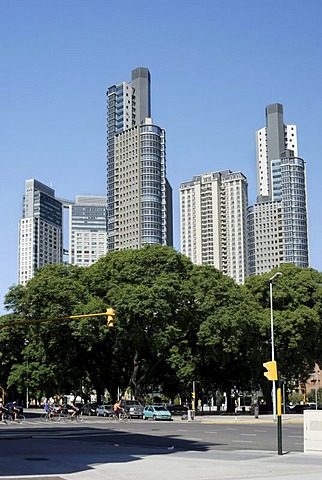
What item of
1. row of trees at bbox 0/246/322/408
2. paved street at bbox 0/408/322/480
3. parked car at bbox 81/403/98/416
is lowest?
parked car at bbox 81/403/98/416

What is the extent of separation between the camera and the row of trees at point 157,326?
211ft

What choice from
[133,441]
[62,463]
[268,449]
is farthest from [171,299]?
[62,463]

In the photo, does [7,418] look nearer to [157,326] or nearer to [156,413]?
[156,413]

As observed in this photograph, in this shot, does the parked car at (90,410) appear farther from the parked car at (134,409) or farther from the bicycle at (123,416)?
the bicycle at (123,416)

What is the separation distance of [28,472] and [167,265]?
163ft

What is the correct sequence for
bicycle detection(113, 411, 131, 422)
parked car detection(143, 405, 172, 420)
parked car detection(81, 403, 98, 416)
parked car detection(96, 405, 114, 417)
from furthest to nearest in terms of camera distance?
parked car detection(81, 403, 98, 416), parked car detection(96, 405, 114, 417), bicycle detection(113, 411, 131, 422), parked car detection(143, 405, 172, 420)

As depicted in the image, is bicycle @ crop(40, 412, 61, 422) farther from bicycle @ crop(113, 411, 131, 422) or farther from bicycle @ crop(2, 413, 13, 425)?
bicycle @ crop(2, 413, 13, 425)

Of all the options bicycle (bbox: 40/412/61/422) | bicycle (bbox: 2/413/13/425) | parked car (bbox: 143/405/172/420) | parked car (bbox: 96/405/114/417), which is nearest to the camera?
bicycle (bbox: 2/413/13/425)

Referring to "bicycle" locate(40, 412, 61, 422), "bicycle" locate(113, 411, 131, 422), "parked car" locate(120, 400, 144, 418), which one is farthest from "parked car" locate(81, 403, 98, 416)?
"bicycle" locate(113, 411, 131, 422)

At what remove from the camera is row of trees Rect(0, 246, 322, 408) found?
6419 centimetres

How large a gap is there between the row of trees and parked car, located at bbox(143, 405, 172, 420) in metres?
4.25

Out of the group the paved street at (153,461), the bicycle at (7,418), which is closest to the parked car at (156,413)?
the bicycle at (7,418)

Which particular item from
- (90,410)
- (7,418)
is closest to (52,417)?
(7,418)

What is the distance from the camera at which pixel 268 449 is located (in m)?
26.1
